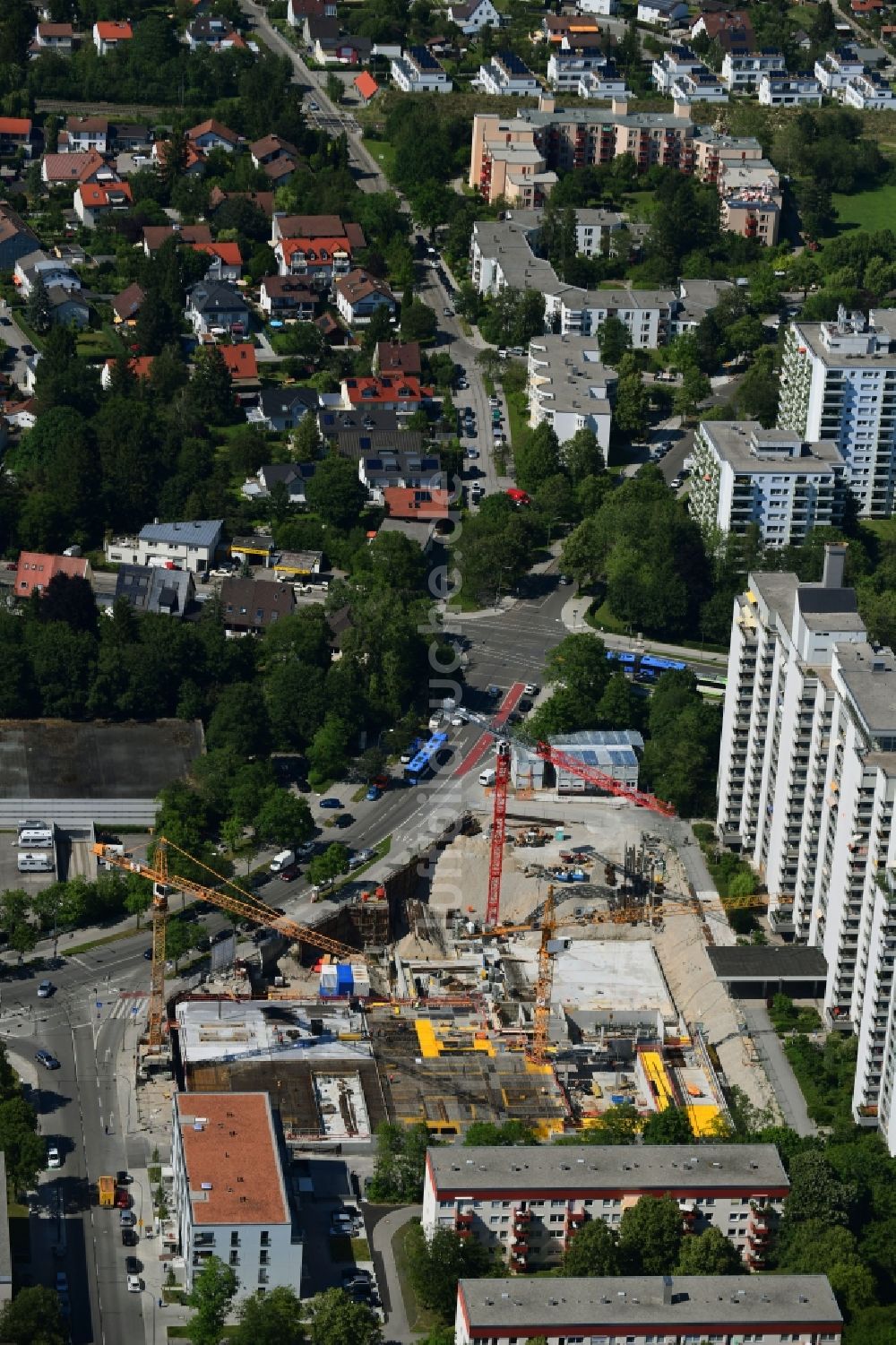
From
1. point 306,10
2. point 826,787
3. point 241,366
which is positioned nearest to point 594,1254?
point 826,787

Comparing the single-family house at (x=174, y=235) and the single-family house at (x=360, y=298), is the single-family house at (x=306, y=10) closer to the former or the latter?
the single-family house at (x=174, y=235)

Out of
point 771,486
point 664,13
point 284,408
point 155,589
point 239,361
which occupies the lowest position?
point 155,589

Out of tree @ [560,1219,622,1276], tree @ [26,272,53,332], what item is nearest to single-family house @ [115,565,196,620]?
tree @ [26,272,53,332]

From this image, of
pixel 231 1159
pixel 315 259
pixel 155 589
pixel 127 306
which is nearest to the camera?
pixel 231 1159

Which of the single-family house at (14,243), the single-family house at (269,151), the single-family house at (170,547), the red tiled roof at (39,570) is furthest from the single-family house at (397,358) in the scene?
the single-family house at (269,151)

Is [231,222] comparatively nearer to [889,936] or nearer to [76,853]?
[76,853]

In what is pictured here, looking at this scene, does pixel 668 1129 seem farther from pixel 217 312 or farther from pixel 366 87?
pixel 366 87

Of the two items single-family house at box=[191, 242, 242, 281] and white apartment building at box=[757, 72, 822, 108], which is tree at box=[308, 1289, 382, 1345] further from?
white apartment building at box=[757, 72, 822, 108]

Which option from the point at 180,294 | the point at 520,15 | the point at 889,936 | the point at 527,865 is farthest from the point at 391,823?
the point at 520,15
